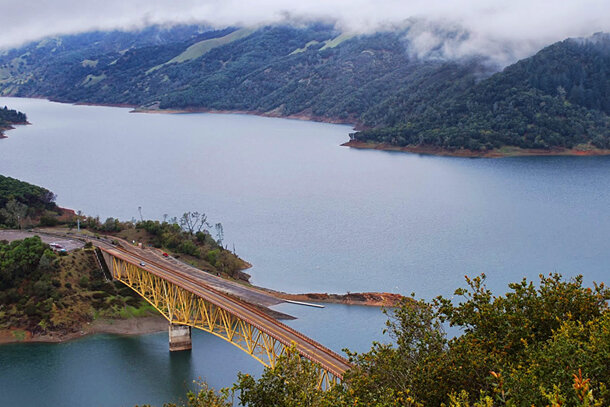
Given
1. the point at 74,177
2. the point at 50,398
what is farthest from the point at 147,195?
the point at 50,398

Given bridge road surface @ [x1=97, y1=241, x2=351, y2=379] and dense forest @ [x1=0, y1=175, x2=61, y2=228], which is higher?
dense forest @ [x1=0, y1=175, x2=61, y2=228]

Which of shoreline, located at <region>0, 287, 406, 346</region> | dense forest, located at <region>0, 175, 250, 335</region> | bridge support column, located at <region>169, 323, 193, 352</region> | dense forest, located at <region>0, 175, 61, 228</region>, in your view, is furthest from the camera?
dense forest, located at <region>0, 175, 61, 228</region>

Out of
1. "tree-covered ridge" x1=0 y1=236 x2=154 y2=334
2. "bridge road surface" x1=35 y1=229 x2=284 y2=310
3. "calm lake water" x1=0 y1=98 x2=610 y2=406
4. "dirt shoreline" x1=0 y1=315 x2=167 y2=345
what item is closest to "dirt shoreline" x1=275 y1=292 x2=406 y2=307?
"calm lake water" x1=0 y1=98 x2=610 y2=406

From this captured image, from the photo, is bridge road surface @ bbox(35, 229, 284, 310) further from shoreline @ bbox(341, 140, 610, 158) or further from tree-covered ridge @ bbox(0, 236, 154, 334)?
shoreline @ bbox(341, 140, 610, 158)

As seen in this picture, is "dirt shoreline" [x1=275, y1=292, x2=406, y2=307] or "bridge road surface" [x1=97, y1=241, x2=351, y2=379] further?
"dirt shoreline" [x1=275, y1=292, x2=406, y2=307]

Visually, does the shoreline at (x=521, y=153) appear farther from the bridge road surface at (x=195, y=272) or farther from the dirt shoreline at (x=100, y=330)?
the dirt shoreline at (x=100, y=330)

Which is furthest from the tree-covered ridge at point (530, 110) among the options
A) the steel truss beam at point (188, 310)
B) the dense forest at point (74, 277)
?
the steel truss beam at point (188, 310)
